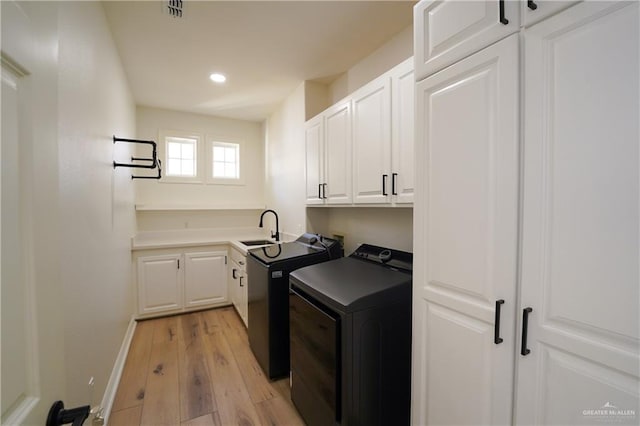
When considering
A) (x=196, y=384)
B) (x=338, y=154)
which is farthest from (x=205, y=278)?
(x=338, y=154)

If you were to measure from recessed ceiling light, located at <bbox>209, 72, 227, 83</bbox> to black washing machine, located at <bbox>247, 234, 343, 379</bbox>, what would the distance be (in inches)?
73.3

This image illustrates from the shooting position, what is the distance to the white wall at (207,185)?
370 centimetres

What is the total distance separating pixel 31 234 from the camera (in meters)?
0.55

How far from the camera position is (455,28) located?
100 cm

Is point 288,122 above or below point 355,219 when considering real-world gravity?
above

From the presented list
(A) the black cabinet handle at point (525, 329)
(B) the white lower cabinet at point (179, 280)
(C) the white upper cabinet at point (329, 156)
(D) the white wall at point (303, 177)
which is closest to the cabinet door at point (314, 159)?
(C) the white upper cabinet at point (329, 156)

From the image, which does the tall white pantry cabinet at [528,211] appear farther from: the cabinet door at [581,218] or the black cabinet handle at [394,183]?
the black cabinet handle at [394,183]

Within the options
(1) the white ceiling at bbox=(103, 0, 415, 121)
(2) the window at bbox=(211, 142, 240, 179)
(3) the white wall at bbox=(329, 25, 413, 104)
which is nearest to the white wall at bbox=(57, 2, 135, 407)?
(1) the white ceiling at bbox=(103, 0, 415, 121)

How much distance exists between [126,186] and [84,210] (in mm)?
1543

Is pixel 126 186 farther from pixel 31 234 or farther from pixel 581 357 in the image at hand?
pixel 581 357

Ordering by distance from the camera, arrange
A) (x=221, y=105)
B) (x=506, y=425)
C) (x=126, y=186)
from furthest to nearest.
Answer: (x=221, y=105) < (x=126, y=186) < (x=506, y=425)

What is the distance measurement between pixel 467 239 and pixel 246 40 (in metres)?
2.23

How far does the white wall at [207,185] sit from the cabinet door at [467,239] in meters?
3.54

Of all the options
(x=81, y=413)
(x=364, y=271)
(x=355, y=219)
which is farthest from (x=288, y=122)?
(x=81, y=413)
